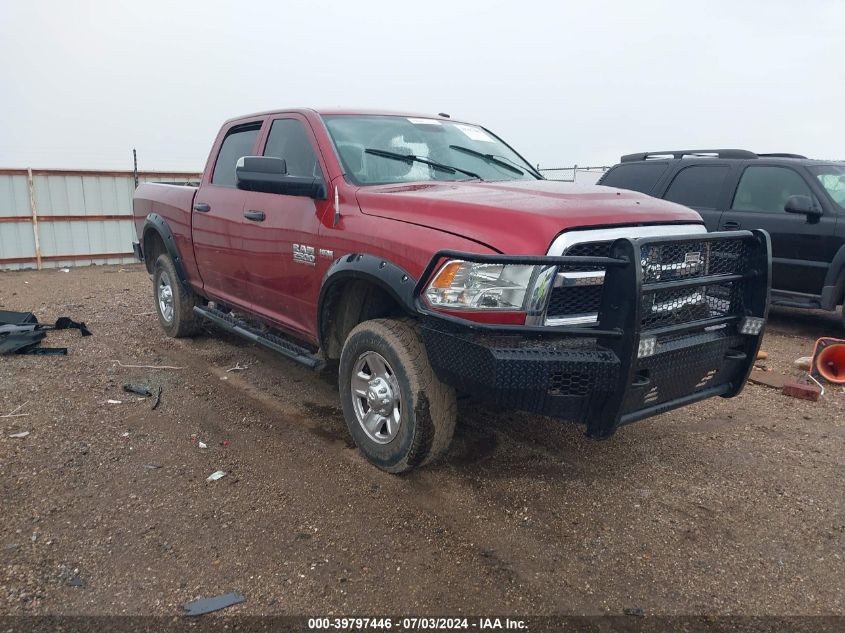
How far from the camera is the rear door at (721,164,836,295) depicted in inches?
268

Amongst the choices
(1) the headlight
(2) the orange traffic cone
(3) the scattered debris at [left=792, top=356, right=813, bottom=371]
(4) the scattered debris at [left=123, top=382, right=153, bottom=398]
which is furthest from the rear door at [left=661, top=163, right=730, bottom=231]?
(4) the scattered debris at [left=123, top=382, right=153, bottom=398]

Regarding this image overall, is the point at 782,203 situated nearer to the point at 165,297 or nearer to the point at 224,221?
the point at 224,221

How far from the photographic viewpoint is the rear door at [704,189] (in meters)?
7.57

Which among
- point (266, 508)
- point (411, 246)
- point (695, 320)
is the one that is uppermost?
point (411, 246)

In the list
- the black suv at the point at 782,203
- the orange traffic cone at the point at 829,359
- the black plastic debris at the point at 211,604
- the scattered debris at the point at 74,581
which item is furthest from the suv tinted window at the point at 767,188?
the scattered debris at the point at 74,581

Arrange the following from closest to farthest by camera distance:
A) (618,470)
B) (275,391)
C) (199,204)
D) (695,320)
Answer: (695,320) < (618,470) < (275,391) < (199,204)

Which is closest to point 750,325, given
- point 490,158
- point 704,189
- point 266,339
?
point 490,158

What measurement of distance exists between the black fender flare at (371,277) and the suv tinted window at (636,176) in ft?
18.4

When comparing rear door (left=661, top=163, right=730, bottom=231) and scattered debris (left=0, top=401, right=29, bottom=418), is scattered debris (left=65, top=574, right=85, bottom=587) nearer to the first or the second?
scattered debris (left=0, top=401, right=29, bottom=418)

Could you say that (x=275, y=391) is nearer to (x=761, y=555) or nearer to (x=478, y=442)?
(x=478, y=442)

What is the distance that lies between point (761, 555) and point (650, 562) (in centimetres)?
53

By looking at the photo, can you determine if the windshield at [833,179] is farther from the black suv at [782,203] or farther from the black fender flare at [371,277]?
the black fender flare at [371,277]

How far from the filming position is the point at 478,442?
4.01 metres

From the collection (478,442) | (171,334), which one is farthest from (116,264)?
(478,442)
